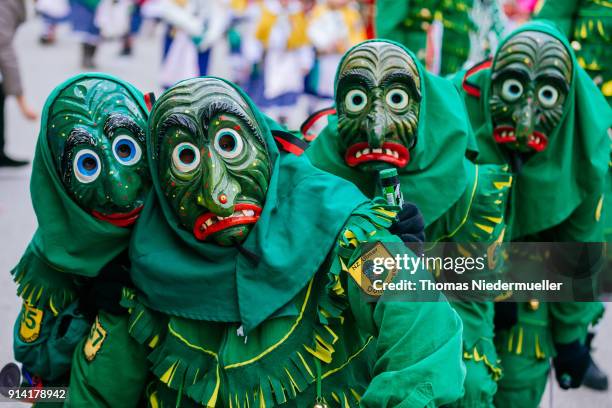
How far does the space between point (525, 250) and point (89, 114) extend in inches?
80.4

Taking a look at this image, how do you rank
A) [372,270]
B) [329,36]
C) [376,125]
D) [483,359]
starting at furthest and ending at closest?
[329,36] → [483,359] → [376,125] → [372,270]

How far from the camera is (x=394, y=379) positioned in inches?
85.4

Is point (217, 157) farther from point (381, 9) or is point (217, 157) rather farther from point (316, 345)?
point (381, 9)

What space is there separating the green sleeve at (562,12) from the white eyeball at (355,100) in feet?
7.06

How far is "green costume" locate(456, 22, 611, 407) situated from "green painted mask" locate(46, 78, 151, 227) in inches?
64.8

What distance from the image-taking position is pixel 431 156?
3.25 meters

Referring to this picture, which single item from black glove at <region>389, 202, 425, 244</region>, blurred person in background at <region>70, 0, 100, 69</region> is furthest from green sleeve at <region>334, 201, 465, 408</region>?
blurred person in background at <region>70, 0, 100, 69</region>

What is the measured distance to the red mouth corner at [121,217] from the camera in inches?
108

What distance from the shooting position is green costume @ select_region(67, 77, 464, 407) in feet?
8.30

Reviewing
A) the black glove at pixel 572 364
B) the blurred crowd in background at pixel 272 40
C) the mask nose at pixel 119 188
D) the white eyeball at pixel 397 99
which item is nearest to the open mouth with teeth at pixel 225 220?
the mask nose at pixel 119 188

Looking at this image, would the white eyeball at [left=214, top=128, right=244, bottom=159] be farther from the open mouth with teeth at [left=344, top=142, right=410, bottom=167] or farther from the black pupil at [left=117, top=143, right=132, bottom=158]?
the open mouth with teeth at [left=344, top=142, right=410, bottom=167]

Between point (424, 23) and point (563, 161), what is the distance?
3.06 m

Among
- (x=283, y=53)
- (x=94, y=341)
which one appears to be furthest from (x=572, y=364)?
A: (x=283, y=53)

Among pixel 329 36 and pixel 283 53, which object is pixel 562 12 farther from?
pixel 283 53
